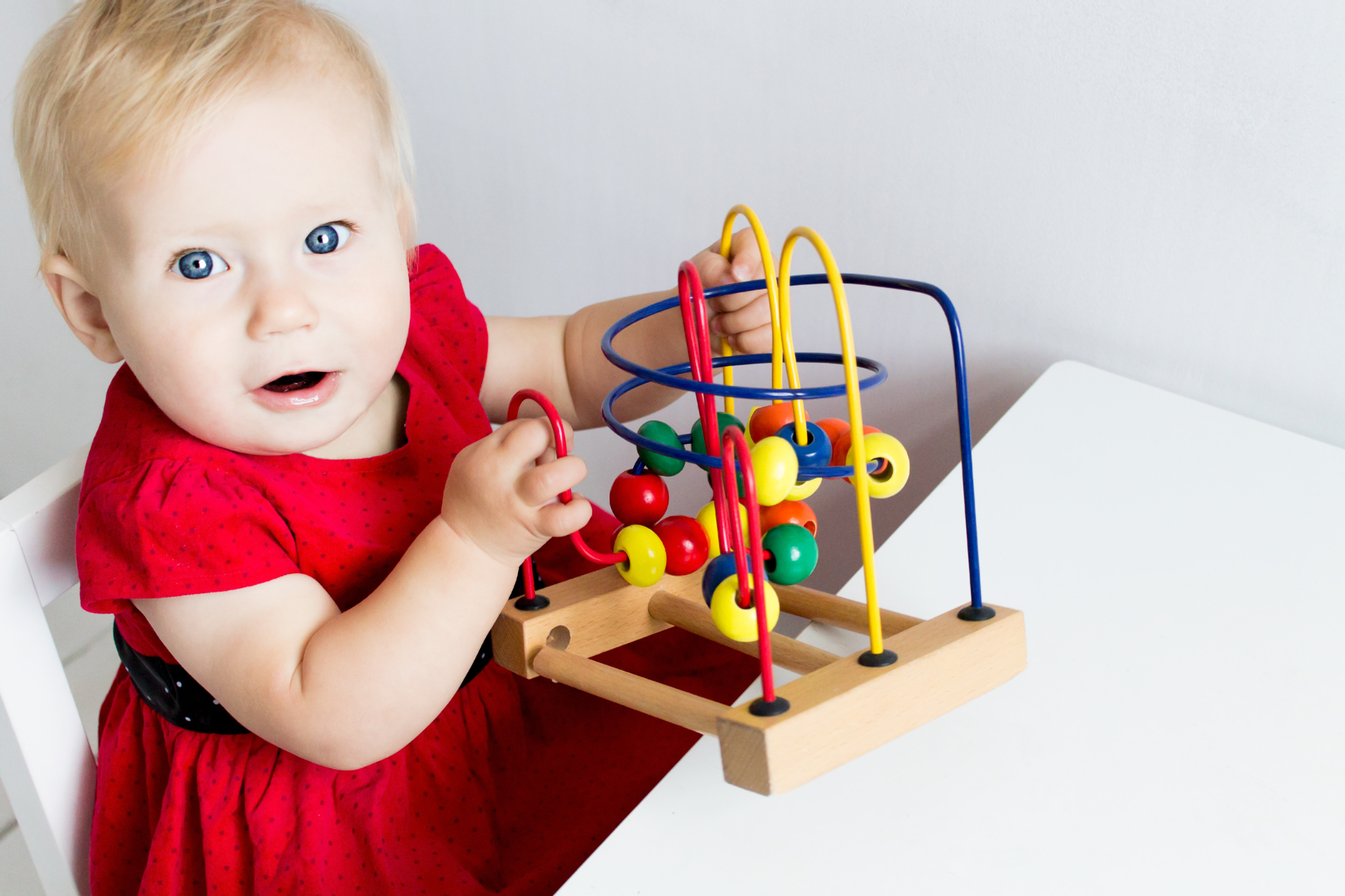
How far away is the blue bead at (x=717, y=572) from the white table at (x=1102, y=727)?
0.08 m

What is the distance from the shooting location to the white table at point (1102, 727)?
0.44 meters

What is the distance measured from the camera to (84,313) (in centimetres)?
60

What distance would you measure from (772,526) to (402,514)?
0.26 meters

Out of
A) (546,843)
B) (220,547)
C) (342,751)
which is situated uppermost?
(220,547)

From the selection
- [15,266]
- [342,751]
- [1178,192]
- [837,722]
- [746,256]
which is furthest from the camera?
[15,266]

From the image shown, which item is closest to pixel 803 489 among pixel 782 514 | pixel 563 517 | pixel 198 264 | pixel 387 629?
pixel 782 514

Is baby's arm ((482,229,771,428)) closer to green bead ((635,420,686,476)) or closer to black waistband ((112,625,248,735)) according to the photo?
green bead ((635,420,686,476))

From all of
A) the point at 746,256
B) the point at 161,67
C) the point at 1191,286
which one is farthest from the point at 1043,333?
the point at 161,67

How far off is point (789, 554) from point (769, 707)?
85 millimetres

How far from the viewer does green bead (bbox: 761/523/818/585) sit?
1.60ft

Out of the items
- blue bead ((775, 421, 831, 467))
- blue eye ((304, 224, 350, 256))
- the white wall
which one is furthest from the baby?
the white wall

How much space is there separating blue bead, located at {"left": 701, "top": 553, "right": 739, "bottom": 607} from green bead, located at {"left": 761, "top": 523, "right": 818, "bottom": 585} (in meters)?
0.02

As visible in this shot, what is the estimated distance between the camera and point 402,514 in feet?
2.20

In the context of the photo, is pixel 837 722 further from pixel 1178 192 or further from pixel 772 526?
pixel 1178 192
